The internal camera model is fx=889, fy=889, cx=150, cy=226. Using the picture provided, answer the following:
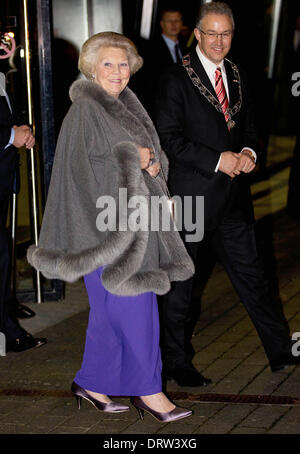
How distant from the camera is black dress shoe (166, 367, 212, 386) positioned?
5.09 meters

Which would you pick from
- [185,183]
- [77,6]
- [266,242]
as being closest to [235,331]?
[185,183]

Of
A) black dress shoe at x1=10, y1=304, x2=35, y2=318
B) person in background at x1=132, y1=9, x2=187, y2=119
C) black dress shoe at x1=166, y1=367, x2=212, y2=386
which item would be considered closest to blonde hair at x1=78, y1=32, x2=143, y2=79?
black dress shoe at x1=166, y1=367, x2=212, y2=386

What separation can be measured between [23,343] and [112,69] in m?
2.22

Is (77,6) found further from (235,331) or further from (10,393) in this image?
(10,393)

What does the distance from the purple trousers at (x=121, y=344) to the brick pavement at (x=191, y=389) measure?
178 mm

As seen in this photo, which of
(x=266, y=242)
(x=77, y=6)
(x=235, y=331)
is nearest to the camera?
(x=235, y=331)

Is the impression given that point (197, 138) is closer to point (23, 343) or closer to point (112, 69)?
point (112, 69)

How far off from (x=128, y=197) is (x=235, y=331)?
2.09 metres

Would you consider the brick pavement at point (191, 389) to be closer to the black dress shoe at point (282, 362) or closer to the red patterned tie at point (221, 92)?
the black dress shoe at point (282, 362)

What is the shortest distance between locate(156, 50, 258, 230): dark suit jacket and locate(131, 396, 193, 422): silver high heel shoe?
3.57 ft

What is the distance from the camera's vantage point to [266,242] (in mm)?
8805

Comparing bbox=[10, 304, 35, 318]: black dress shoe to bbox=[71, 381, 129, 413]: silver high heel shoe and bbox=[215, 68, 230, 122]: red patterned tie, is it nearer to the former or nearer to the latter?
bbox=[71, 381, 129, 413]: silver high heel shoe

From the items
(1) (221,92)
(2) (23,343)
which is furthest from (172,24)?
(2) (23,343)

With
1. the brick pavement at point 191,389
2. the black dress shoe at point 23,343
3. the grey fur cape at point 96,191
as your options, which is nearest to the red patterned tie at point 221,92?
the grey fur cape at point 96,191
